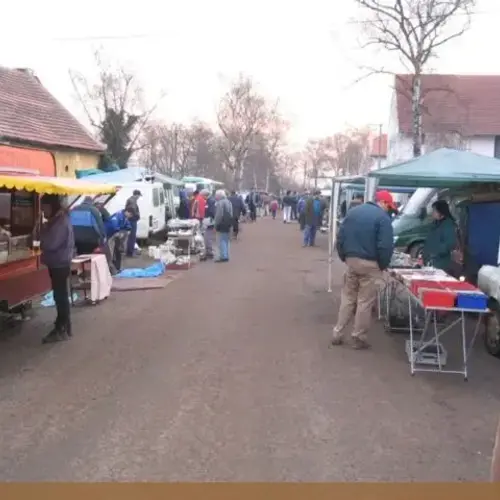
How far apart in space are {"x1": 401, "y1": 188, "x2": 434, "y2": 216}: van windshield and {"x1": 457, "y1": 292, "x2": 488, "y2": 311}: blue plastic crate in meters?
11.2

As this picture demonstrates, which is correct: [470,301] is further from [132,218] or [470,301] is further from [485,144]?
[485,144]

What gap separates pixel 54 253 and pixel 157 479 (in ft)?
14.7

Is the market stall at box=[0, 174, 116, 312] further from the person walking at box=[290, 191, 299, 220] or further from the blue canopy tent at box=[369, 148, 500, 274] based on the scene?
the person walking at box=[290, 191, 299, 220]

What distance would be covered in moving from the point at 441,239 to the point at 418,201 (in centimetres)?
833

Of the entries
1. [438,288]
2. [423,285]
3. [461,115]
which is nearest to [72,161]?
[423,285]

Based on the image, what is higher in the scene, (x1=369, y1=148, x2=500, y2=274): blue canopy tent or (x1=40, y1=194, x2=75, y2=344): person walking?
(x1=369, y1=148, x2=500, y2=274): blue canopy tent

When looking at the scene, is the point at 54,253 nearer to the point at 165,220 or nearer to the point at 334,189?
the point at 334,189

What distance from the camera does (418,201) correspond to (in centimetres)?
1805

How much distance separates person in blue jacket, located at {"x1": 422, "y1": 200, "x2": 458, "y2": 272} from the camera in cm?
982

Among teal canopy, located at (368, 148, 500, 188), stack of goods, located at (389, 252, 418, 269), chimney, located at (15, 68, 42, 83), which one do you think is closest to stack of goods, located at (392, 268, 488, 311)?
teal canopy, located at (368, 148, 500, 188)

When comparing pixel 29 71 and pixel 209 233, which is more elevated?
pixel 29 71

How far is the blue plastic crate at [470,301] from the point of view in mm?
6609

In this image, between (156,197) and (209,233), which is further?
(156,197)

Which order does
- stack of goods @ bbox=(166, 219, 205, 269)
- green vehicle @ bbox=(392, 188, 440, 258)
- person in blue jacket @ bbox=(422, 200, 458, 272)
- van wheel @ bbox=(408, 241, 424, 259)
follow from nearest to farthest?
person in blue jacket @ bbox=(422, 200, 458, 272), stack of goods @ bbox=(166, 219, 205, 269), van wheel @ bbox=(408, 241, 424, 259), green vehicle @ bbox=(392, 188, 440, 258)
